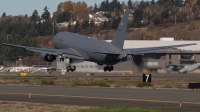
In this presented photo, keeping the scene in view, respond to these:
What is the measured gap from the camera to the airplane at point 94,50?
8681cm

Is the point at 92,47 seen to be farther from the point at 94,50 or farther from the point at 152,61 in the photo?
the point at 152,61

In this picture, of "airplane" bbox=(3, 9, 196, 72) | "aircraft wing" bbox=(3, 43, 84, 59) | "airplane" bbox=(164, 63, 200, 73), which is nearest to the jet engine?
"airplane" bbox=(3, 9, 196, 72)

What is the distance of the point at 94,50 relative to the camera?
89625mm

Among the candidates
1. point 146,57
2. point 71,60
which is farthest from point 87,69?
point 146,57

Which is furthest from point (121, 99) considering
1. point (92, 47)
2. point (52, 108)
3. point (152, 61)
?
point (92, 47)

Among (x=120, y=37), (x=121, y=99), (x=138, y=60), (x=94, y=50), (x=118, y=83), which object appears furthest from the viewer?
(x=94, y=50)

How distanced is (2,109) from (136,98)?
11.6 meters

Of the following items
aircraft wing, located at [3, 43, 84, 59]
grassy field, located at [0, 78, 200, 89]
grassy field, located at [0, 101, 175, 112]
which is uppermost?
aircraft wing, located at [3, 43, 84, 59]

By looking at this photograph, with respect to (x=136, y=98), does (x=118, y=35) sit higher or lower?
higher

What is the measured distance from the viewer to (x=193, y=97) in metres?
43.4

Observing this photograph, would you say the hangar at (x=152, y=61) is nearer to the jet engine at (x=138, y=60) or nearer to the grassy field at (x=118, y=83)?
the jet engine at (x=138, y=60)

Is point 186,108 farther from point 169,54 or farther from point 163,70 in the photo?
point 169,54

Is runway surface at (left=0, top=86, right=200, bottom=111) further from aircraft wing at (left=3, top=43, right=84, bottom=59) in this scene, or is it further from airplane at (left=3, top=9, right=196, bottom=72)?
aircraft wing at (left=3, top=43, right=84, bottom=59)

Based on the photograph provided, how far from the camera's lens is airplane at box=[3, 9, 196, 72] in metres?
86.8
